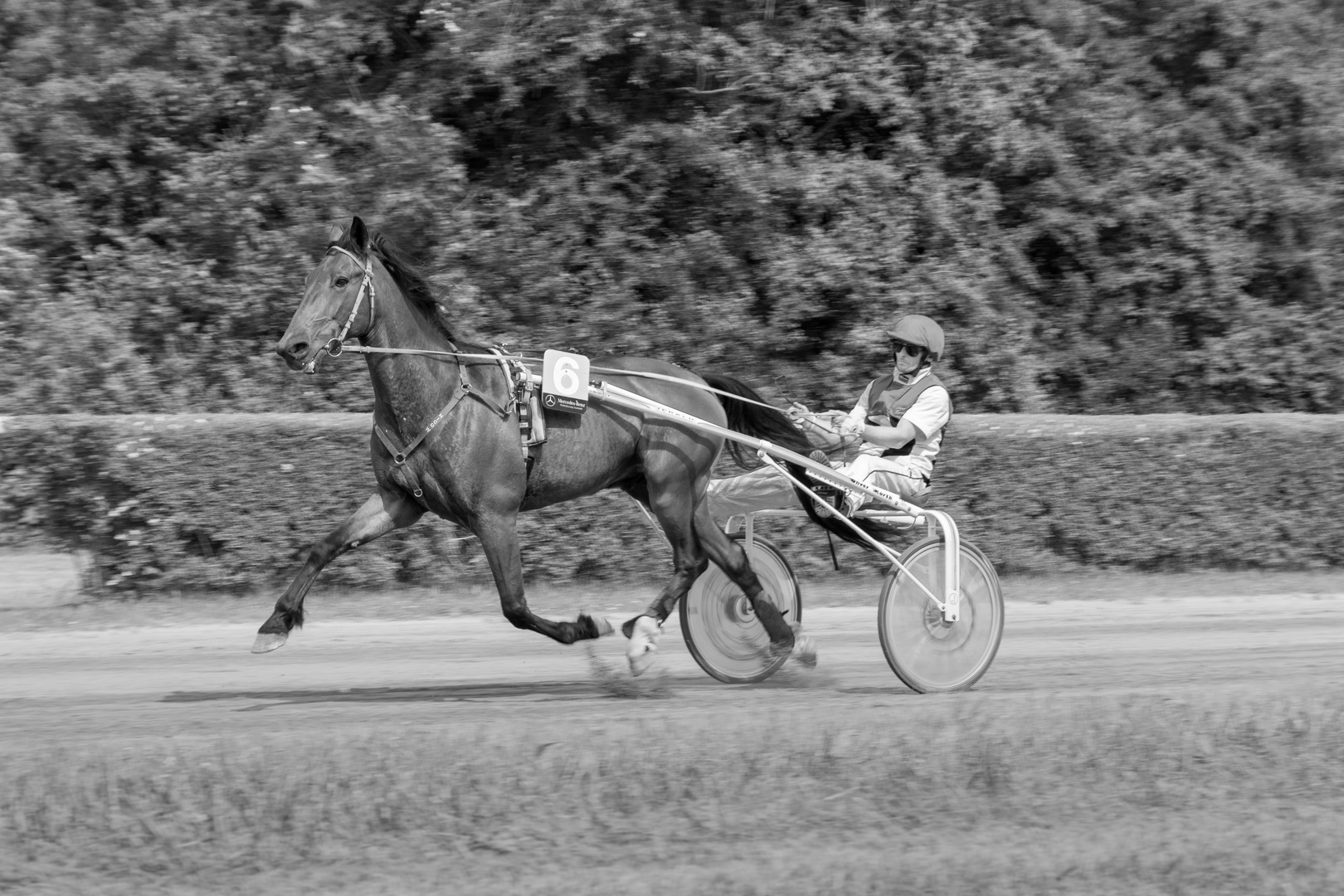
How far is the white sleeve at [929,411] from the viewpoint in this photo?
6.17m

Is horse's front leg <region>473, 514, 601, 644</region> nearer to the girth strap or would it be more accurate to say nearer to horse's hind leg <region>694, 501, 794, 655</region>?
the girth strap

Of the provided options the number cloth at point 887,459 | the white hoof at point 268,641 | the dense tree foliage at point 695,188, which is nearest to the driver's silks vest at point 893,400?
the number cloth at point 887,459

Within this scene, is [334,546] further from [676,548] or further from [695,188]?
[695,188]

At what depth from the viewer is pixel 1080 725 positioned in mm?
5242

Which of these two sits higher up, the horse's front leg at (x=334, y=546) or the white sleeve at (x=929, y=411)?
the white sleeve at (x=929, y=411)

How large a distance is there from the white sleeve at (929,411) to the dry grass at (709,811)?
1.43 m

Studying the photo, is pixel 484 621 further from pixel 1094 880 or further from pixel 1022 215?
pixel 1022 215

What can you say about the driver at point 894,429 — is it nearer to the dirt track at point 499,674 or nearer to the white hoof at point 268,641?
the dirt track at point 499,674

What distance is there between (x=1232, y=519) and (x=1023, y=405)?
2362 millimetres

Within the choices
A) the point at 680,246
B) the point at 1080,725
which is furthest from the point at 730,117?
the point at 1080,725

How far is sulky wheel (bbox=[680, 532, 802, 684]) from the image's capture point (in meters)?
6.61

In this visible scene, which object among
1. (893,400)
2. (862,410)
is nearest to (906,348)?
(893,400)

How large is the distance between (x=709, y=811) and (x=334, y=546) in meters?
2.28

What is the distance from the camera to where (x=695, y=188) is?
1247cm
